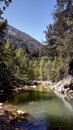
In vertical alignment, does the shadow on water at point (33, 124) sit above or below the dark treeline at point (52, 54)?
below

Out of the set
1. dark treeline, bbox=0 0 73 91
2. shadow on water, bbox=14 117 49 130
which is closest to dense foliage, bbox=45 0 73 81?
dark treeline, bbox=0 0 73 91

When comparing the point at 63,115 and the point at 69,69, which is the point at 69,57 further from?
the point at 63,115

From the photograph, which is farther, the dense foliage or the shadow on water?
the shadow on water

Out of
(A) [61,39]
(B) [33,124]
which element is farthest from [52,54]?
(B) [33,124]

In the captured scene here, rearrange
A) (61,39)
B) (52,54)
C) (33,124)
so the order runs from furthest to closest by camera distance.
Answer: (52,54) → (61,39) → (33,124)

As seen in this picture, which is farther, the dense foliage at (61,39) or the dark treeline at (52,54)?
the dark treeline at (52,54)

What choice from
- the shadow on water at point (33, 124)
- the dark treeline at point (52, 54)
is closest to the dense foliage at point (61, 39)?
the dark treeline at point (52, 54)

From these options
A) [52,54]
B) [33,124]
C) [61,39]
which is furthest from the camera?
[52,54]

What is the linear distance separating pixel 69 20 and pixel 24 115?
12.6 metres

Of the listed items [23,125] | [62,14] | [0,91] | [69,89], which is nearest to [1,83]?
[0,91]

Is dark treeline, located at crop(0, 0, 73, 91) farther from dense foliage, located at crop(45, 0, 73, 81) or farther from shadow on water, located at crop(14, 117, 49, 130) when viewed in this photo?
shadow on water, located at crop(14, 117, 49, 130)

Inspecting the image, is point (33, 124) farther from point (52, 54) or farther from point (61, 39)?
point (52, 54)

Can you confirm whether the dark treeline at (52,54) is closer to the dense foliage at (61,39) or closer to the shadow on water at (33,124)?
the dense foliage at (61,39)

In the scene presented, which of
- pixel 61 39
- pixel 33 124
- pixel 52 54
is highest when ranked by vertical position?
pixel 61 39
